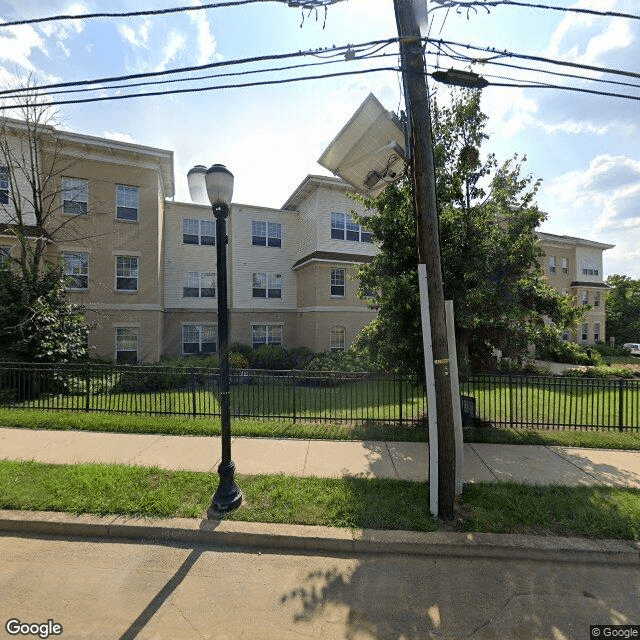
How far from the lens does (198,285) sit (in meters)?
18.8

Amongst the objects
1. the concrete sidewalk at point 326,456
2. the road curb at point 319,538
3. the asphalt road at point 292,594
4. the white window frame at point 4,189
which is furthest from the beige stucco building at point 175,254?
the asphalt road at point 292,594

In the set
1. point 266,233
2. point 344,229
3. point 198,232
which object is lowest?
point 344,229

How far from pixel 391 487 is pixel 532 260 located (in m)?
5.01

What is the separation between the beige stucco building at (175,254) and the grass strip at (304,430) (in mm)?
7728

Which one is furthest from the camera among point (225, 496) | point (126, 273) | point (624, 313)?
point (624, 313)

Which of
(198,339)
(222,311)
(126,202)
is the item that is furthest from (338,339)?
(222,311)

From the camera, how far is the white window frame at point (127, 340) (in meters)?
15.8

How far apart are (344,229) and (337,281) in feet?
9.81

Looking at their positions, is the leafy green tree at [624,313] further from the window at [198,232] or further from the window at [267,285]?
the window at [198,232]

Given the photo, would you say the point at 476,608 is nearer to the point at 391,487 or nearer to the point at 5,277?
the point at 391,487

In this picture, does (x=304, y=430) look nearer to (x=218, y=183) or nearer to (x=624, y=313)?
(x=218, y=183)

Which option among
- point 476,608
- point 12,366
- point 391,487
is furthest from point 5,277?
point 476,608

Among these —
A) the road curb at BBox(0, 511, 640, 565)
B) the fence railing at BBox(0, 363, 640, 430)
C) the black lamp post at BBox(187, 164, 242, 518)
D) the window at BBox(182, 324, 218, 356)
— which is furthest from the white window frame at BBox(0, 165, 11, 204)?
the road curb at BBox(0, 511, 640, 565)

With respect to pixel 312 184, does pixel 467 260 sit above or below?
below
